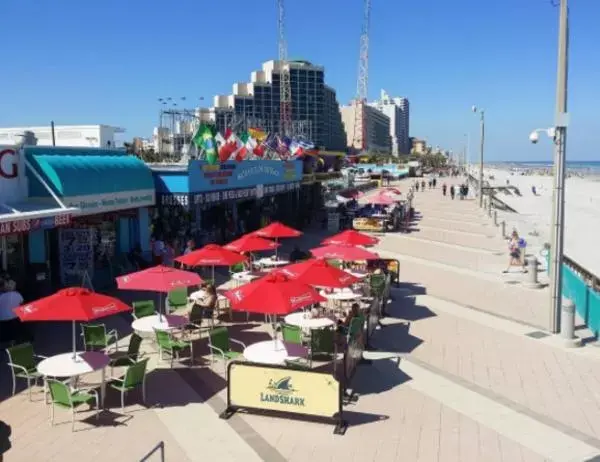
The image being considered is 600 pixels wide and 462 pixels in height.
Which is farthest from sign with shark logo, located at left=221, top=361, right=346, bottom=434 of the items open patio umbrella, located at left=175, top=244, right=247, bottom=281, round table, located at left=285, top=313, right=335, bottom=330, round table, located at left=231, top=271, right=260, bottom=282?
round table, located at left=231, top=271, right=260, bottom=282

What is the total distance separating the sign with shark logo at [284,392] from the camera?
8.49 meters

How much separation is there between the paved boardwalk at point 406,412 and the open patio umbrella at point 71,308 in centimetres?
146

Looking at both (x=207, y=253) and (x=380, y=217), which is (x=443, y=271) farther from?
(x=380, y=217)

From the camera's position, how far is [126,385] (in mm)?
8906

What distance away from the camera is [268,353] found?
979 centimetres

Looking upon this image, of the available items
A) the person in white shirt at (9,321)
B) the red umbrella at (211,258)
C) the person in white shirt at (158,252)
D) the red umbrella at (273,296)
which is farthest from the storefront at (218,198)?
the red umbrella at (273,296)

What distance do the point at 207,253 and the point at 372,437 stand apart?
23.0 feet

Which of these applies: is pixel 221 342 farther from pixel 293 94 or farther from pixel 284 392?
pixel 293 94

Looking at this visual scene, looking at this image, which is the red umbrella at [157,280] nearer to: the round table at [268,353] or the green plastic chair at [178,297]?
the round table at [268,353]

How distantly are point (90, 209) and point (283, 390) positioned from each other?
9.31 m

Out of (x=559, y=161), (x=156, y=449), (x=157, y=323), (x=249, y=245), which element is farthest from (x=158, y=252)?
(x=156, y=449)

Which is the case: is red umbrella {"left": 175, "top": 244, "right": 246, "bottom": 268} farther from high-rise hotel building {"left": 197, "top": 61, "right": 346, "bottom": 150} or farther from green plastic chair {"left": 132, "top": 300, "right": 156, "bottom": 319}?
high-rise hotel building {"left": 197, "top": 61, "right": 346, "bottom": 150}

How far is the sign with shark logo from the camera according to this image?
27.9ft

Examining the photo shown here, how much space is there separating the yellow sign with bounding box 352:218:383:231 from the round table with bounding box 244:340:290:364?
22.9 m
